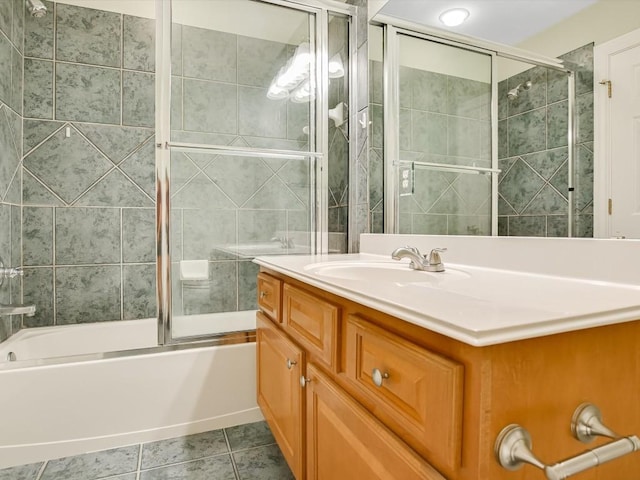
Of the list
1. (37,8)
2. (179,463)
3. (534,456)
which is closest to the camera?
(534,456)

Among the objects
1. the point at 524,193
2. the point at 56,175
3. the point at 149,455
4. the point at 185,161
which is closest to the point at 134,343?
the point at 149,455

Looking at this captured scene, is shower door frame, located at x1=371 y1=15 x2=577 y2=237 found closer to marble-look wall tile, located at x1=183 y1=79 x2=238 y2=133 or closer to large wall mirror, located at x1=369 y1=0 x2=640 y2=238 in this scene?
large wall mirror, located at x1=369 y1=0 x2=640 y2=238

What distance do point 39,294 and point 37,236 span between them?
0.34m

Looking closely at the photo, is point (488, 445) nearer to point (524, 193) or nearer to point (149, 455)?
point (524, 193)

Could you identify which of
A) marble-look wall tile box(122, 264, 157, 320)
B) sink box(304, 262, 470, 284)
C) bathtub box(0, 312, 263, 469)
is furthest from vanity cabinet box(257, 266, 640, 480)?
marble-look wall tile box(122, 264, 157, 320)

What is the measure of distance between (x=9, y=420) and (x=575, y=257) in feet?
6.78

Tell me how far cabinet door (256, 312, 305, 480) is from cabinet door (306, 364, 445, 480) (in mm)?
63

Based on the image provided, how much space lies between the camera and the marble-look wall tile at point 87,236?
7.53 feet

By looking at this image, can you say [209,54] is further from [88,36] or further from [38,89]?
[38,89]

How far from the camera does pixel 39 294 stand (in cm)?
225

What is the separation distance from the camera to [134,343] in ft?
7.72

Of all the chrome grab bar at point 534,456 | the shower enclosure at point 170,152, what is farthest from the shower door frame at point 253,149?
the chrome grab bar at point 534,456

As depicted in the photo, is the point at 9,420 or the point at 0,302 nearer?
the point at 9,420

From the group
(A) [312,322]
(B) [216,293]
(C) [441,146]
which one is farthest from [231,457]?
(C) [441,146]
